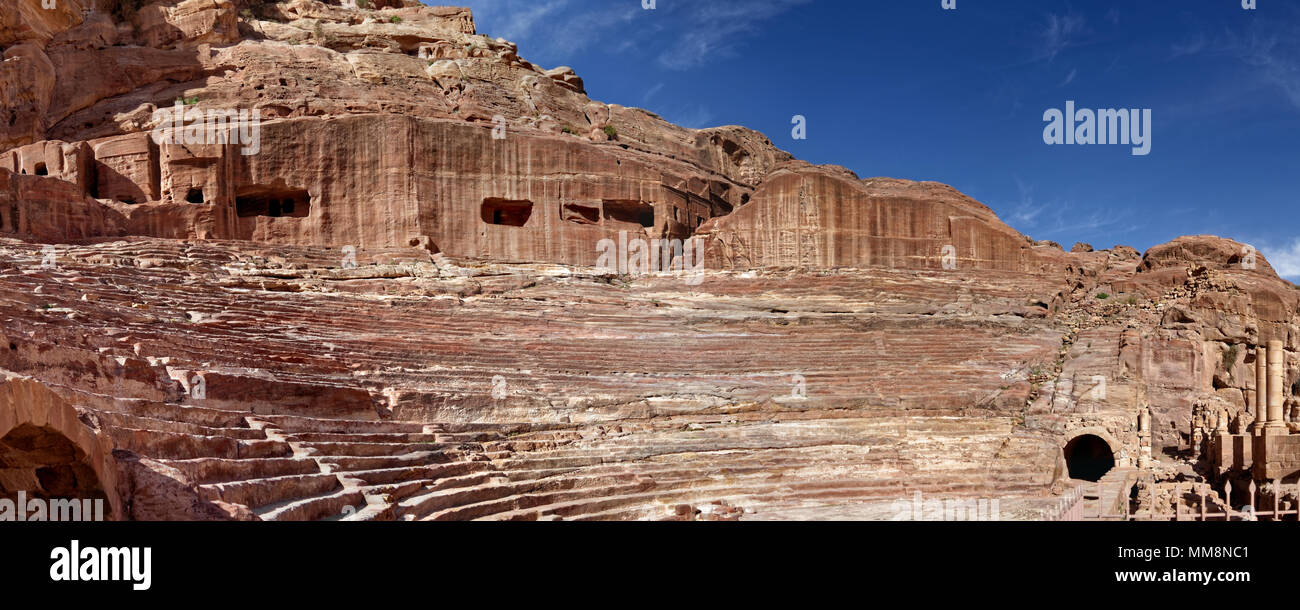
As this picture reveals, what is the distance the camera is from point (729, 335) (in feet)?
62.4

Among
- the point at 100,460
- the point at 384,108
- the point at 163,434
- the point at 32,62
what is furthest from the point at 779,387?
the point at 32,62

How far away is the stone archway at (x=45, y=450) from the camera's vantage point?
463 centimetres

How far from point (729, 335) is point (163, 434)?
43.7ft

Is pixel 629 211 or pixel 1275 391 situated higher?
pixel 629 211

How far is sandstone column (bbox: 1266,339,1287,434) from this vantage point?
15.0 meters

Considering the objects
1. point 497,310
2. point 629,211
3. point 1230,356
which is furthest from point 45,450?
point 1230,356

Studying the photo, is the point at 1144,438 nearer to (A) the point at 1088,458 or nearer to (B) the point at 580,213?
(A) the point at 1088,458

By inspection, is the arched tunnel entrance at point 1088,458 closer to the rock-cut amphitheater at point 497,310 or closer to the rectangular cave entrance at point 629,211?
the rock-cut amphitheater at point 497,310

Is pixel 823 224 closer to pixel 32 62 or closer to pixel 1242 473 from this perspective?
pixel 1242 473

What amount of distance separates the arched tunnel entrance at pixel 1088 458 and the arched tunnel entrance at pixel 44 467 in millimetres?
16784

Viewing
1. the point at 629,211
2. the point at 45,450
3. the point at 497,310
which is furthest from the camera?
the point at 629,211

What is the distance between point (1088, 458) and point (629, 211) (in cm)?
1471

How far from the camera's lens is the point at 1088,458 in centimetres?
1781

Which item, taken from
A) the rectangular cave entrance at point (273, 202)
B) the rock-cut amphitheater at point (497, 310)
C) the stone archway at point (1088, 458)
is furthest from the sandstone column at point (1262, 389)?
the rectangular cave entrance at point (273, 202)
